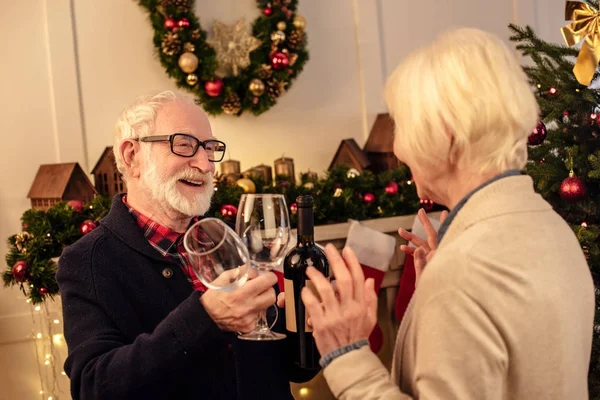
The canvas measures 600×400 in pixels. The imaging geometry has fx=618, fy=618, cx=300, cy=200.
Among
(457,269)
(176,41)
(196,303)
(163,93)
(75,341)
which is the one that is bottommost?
(75,341)

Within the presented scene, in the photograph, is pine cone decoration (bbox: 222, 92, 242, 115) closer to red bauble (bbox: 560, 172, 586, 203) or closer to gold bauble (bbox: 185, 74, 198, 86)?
gold bauble (bbox: 185, 74, 198, 86)

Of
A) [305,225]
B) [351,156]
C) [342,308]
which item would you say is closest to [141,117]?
[305,225]

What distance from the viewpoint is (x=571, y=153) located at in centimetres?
198

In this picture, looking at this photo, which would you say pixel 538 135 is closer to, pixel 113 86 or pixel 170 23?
pixel 170 23

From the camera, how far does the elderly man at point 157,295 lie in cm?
119

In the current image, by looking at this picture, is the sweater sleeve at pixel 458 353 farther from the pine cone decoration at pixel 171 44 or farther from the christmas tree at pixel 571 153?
the pine cone decoration at pixel 171 44

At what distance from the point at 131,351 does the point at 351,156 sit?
221 cm

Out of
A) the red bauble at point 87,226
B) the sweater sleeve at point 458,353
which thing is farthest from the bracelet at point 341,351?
the red bauble at point 87,226

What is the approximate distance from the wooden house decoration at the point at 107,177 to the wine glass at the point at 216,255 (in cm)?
182

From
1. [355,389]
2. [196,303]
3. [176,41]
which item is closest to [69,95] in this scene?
[176,41]

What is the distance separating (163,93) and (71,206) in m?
1.08

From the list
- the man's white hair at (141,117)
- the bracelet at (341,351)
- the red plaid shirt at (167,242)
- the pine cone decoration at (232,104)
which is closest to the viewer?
the bracelet at (341,351)

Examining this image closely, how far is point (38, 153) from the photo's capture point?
301 centimetres

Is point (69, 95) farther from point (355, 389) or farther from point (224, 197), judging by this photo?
point (355, 389)
